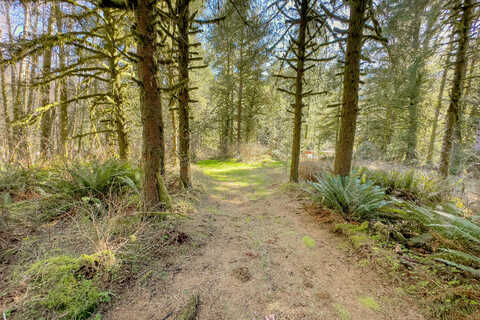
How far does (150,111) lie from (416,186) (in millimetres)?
5885

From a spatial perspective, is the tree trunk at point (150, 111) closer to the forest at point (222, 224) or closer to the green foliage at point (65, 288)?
the forest at point (222, 224)

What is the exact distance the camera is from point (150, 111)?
258 cm

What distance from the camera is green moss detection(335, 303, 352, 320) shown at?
4.55ft

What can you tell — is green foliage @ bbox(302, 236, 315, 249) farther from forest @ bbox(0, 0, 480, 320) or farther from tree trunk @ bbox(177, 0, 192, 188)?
tree trunk @ bbox(177, 0, 192, 188)

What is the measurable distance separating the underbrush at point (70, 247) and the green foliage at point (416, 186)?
4.06m

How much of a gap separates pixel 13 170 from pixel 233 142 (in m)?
11.6

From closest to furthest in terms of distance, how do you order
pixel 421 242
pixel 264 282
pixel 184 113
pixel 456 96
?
pixel 264 282 → pixel 421 242 → pixel 184 113 → pixel 456 96

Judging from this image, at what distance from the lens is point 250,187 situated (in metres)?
6.01

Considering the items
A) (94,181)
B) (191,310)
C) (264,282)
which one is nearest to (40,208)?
(94,181)

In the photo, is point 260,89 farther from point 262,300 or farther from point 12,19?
Answer: point 262,300

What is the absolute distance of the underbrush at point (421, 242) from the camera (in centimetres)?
143

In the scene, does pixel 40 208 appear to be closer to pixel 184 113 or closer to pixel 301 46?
pixel 184 113

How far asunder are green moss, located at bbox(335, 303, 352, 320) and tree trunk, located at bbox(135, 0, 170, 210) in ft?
7.84

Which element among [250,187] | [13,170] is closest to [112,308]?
[13,170]
